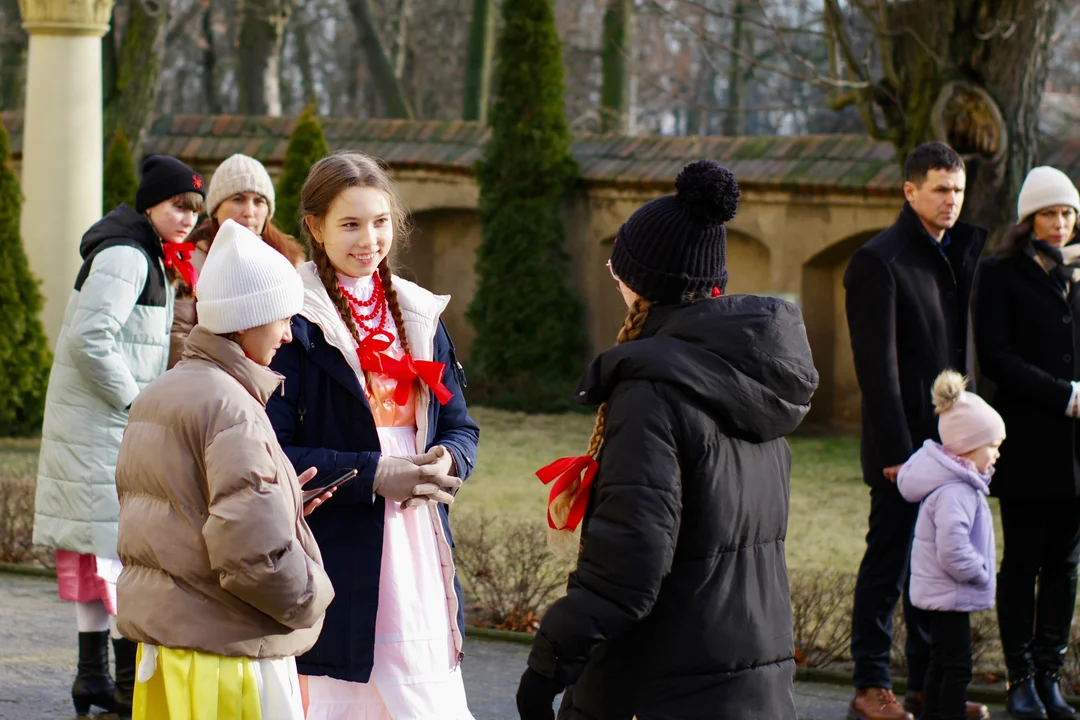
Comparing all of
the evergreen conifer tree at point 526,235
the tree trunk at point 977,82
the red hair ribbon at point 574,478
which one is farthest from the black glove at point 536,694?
the evergreen conifer tree at point 526,235

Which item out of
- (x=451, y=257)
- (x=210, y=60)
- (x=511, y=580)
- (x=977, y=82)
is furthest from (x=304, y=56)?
(x=511, y=580)

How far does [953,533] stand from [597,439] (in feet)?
6.89

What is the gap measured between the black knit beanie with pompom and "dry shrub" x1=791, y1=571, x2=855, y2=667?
312cm

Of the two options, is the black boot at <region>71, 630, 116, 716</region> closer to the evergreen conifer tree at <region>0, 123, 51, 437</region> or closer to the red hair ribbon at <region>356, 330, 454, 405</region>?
the red hair ribbon at <region>356, 330, 454, 405</region>

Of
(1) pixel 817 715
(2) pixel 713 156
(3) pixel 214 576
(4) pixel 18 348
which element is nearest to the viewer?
(3) pixel 214 576

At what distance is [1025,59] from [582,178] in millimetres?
6114

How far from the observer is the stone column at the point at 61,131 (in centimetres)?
Answer: 1192

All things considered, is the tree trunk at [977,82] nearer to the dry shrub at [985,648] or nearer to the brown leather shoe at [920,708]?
the dry shrub at [985,648]

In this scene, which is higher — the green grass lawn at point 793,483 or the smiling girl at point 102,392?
the smiling girl at point 102,392

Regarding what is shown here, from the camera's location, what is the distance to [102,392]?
16.5 feet

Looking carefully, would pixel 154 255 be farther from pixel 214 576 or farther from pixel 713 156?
pixel 713 156

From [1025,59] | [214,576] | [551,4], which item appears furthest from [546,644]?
[551,4]

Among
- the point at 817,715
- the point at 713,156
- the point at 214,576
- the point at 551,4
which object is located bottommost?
the point at 817,715

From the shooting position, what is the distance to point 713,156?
47.8ft
